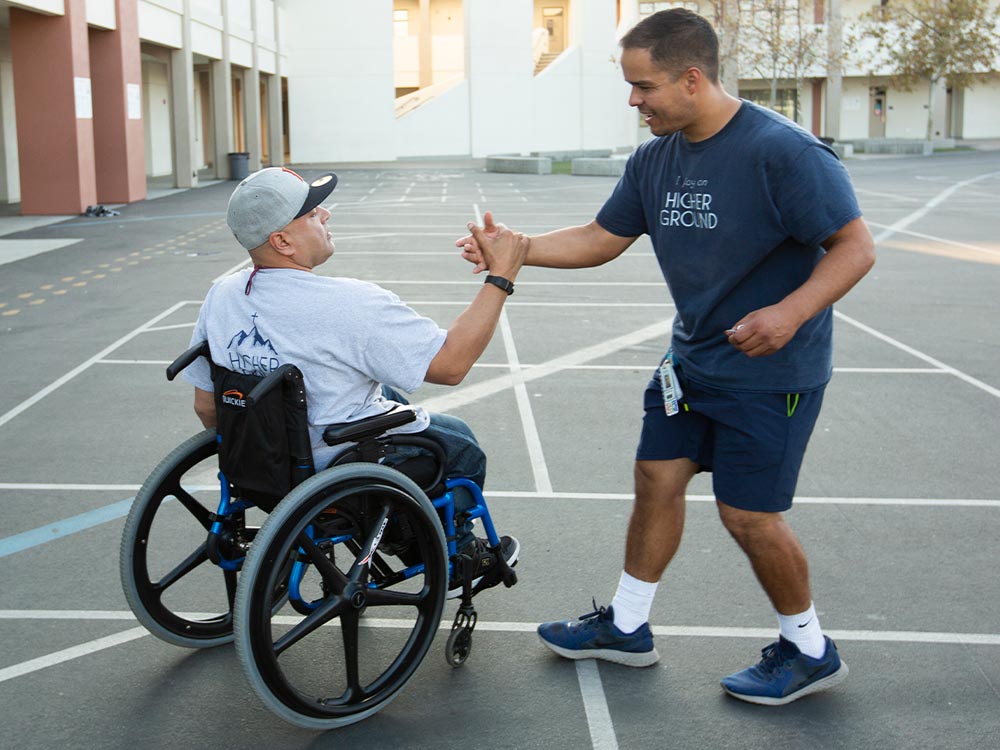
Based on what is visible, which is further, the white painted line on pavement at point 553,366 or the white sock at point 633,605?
the white painted line on pavement at point 553,366

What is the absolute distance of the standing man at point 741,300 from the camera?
3125mm

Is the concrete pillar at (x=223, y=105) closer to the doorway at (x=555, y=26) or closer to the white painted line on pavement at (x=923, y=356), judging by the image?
the white painted line on pavement at (x=923, y=356)

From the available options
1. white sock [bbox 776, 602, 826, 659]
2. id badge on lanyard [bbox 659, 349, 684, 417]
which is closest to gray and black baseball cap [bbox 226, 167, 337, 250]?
id badge on lanyard [bbox 659, 349, 684, 417]

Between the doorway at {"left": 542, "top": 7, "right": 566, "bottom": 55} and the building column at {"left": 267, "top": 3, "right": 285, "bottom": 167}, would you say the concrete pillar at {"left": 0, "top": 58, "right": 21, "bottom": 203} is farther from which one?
the doorway at {"left": 542, "top": 7, "right": 566, "bottom": 55}

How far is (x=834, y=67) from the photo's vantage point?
54.2m

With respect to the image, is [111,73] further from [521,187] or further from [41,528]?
[41,528]

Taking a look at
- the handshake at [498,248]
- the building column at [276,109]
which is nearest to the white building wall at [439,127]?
the building column at [276,109]

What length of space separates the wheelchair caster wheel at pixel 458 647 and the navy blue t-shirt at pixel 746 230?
1.02 meters

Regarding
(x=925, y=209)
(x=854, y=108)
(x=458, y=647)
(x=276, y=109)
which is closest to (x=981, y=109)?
(x=854, y=108)

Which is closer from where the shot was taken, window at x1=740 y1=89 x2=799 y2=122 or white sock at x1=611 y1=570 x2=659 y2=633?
white sock at x1=611 y1=570 x2=659 y2=633

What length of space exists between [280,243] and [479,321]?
583mm

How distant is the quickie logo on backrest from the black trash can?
32.9 m

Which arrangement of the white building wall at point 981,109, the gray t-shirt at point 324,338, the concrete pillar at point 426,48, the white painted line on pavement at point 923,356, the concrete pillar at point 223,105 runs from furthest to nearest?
1. the white building wall at point 981,109
2. the concrete pillar at point 426,48
3. the concrete pillar at point 223,105
4. the white painted line on pavement at point 923,356
5. the gray t-shirt at point 324,338

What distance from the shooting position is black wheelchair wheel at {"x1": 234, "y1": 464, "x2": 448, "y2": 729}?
2.91 m
